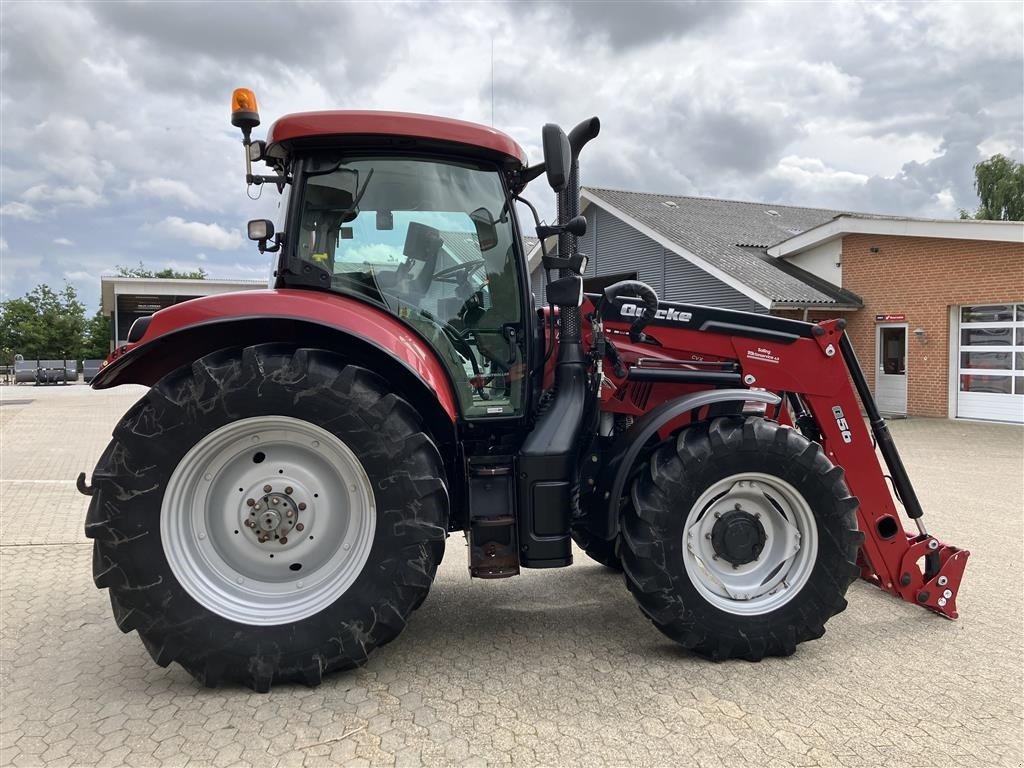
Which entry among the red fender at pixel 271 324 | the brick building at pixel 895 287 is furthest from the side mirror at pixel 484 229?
the brick building at pixel 895 287

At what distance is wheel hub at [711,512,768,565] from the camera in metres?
3.22

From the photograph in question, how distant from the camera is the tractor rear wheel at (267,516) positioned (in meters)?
2.75

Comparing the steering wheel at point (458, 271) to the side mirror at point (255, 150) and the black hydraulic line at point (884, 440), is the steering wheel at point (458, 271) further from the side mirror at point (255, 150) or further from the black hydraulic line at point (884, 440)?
the black hydraulic line at point (884, 440)

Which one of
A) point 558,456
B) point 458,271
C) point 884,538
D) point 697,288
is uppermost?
point 697,288

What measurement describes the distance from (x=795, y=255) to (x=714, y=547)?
51.9ft

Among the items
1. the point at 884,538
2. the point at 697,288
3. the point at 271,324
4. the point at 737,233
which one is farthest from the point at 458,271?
the point at 737,233

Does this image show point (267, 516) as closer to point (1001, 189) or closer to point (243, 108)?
point (243, 108)

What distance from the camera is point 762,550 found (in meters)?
3.28

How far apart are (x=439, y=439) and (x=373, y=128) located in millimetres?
1421

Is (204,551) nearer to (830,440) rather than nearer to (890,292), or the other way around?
(830,440)

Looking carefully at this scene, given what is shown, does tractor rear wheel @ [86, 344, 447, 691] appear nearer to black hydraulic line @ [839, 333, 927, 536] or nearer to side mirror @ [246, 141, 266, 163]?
side mirror @ [246, 141, 266, 163]

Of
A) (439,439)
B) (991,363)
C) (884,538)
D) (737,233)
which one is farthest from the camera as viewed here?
(737,233)

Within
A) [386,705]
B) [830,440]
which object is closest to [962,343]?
[830,440]

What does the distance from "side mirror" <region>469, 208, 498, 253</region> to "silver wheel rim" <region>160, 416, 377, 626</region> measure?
119 centimetres
